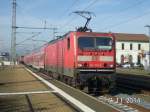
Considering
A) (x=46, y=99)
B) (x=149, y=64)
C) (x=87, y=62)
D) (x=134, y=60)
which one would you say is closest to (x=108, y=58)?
(x=87, y=62)

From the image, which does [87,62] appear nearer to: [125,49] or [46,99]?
[46,99]

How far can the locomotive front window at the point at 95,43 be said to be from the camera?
20.7 metres

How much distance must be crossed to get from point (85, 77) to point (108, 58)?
5.61 ft

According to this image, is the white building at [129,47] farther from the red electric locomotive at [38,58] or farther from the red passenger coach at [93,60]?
the red passenger coach at [93,60]

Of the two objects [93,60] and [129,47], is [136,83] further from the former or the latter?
[129,47]

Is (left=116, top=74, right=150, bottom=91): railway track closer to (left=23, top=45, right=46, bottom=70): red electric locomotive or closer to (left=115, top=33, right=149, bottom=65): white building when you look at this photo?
(left=23, top=45, right=46, bottom=70): red electric locomotive

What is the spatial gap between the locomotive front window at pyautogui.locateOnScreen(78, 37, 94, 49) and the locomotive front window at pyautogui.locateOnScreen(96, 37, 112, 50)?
1.06 ft

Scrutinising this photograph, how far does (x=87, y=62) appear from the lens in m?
20.4

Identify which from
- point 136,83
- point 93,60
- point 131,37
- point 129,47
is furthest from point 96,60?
point 131,37

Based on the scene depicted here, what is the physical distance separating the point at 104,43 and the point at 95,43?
0.50m

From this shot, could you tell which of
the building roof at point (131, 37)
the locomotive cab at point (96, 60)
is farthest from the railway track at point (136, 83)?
the building roof at point (131, 37)

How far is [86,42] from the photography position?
20.8 metres

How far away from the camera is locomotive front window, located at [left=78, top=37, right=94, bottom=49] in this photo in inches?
813

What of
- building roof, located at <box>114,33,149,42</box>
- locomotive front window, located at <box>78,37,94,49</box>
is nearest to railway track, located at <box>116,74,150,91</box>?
locomotive front window, located at <box>78,37,94,49</box>
